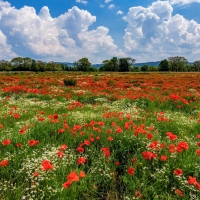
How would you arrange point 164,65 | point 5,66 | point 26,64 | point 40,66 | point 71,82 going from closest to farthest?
point 71,82 → point 5,66 → point 40,66 → point 164,65 → point 26,64

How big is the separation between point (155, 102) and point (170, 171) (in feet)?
26.0

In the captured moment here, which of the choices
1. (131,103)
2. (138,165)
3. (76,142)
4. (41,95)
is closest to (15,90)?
(41,95)

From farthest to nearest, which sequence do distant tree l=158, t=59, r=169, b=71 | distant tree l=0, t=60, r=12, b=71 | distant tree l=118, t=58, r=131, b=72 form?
distant tree l=118, t=58, r=131, b=72 → distant tree l=158, t=59, r=169, b=71 → distant tree l=0, t=60, r=12, b=71

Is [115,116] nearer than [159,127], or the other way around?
[159,127]

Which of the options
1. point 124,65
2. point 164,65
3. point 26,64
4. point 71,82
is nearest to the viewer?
point 71,82

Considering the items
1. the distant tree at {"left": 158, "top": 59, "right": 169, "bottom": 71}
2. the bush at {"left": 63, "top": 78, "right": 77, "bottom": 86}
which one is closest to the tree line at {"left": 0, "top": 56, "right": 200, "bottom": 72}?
the distant tree at {"left": 158, "top": 59, "right": 169, "bottom": 71}

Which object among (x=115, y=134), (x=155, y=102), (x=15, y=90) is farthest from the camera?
(x=15, y=90)

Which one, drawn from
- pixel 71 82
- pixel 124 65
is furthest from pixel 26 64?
pixel 71 82

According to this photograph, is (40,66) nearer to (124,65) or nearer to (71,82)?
(124,65)

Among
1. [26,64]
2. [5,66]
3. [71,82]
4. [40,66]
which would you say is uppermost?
[26,64]

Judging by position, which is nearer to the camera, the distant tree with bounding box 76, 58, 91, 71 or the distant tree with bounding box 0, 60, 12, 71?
the distant tree with bounding box 0, 60, 12, 71

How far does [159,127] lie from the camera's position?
6695mm

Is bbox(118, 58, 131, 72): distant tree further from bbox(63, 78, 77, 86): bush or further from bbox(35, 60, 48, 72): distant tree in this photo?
bbox(63, 78, 77, 86): bush

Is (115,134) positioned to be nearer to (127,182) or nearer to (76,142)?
(76,142)
